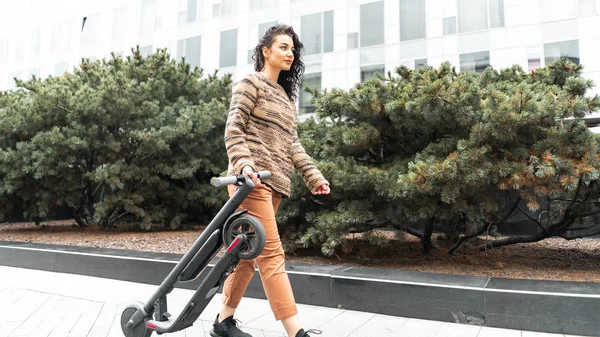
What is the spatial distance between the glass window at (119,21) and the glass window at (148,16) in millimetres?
1260

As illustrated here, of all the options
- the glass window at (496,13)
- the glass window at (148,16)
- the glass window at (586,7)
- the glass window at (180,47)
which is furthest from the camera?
the glass window at (148,16)

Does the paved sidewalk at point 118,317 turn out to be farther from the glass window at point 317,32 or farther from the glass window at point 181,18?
the glass window at point 181,18

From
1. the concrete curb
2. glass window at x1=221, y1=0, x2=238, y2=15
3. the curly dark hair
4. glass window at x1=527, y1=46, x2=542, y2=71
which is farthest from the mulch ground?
glass window at x1=221, y1=0, x2=238, y2=15

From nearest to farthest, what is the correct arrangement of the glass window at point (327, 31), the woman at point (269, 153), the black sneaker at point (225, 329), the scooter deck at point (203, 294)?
the scooter deck at point (203, 294), the woman at point (269, 153), the black sneaker at point (225, 329), the glass window at point (327, 31)

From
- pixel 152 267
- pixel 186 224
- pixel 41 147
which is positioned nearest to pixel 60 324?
pixel 152 267

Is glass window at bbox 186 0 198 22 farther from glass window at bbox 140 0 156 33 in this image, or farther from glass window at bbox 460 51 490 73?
glass window at bbox 460 51 490 73

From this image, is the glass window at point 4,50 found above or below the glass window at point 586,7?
above

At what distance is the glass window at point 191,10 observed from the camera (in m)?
21.9

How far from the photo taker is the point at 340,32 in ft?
60.3

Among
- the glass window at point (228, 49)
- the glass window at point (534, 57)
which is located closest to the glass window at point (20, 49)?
the glass window at point (228, 49)

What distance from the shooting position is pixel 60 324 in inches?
137

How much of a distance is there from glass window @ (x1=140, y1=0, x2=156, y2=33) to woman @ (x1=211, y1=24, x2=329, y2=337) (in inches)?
888

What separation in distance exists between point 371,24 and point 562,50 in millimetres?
7368

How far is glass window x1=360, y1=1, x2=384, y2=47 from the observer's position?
17.8 metres
